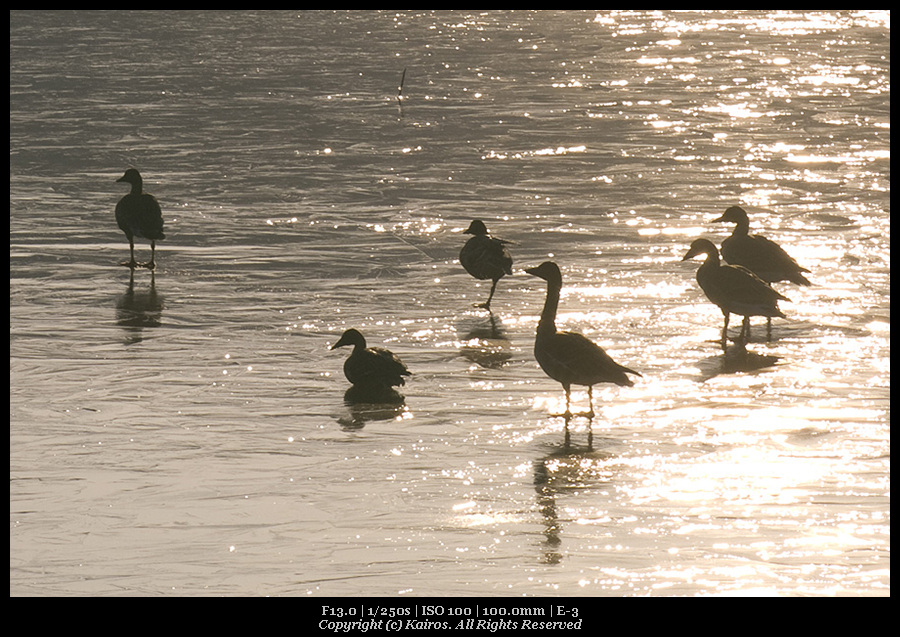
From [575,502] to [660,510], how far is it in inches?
21.1

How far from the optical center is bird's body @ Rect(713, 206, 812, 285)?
14.7 metres

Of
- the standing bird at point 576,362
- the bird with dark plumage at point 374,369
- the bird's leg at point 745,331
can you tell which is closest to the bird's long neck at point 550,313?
the standing bird at point 576,362

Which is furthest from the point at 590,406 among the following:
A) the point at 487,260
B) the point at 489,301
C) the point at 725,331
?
the point at 487,260

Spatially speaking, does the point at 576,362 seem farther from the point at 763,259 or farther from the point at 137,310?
the point at 137,310

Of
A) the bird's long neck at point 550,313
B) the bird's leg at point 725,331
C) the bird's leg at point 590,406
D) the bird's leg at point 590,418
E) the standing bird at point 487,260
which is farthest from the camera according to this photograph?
the standing bird at point 487,260

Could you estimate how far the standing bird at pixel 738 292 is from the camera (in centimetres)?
1355

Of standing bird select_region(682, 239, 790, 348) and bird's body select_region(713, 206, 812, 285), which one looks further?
bird's body select_region(713, 206, 812, 285)

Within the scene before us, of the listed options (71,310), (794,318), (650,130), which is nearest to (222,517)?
(71,310)

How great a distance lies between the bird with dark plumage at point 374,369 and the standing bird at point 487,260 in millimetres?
3020

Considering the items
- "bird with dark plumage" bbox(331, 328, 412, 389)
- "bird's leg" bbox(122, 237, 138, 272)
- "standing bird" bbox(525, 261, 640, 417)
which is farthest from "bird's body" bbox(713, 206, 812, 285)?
"bird's leg" bbox(122, 237, 138, 272)

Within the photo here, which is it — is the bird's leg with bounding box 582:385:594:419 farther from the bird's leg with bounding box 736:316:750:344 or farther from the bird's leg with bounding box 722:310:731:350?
the bird's leg with bounding box 736:316:750:344

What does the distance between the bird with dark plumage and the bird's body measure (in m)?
4.42

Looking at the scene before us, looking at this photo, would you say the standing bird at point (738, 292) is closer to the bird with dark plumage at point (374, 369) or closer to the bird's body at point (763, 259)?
the bird's body at point (763, 259)

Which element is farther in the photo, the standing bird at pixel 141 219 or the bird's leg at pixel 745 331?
the standing bird at pixel 141 219
